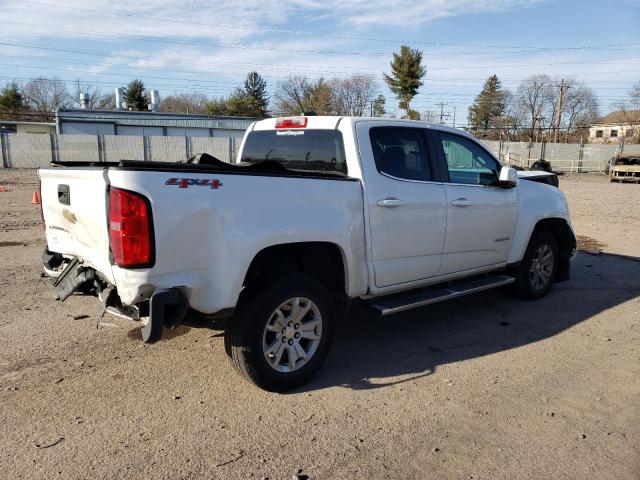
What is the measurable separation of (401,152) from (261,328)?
2.07 m

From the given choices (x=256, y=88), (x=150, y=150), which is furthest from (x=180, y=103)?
(x=150, y=150)

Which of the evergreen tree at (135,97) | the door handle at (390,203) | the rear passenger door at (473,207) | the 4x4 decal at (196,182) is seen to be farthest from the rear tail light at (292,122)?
the evergreen tree at (135,97)

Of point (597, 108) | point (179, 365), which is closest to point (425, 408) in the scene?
point (179, 365)

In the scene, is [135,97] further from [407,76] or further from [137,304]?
[137,304]

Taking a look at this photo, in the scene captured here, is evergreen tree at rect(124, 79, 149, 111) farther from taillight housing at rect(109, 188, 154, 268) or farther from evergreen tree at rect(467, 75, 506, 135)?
taillight housing at rect(109, 188, 154, 268)

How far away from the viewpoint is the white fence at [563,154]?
43.6 m

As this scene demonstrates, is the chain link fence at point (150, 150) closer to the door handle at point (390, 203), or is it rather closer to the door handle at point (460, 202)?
the door handle at point (460, 202)

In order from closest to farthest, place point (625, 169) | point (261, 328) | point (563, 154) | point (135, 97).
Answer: point (261, 328)
point (625, 169)
point (563, 154)
point (135, 97)

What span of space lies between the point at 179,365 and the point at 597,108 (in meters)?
94.5

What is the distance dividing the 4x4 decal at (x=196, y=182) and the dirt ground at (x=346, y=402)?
0.96 metres

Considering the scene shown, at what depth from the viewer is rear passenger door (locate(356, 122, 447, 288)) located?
4324 millimetres

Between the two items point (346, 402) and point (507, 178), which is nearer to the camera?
point (346, 402)

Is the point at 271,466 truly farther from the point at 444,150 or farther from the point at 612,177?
the point at 612,177

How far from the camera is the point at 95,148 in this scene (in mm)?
32188
